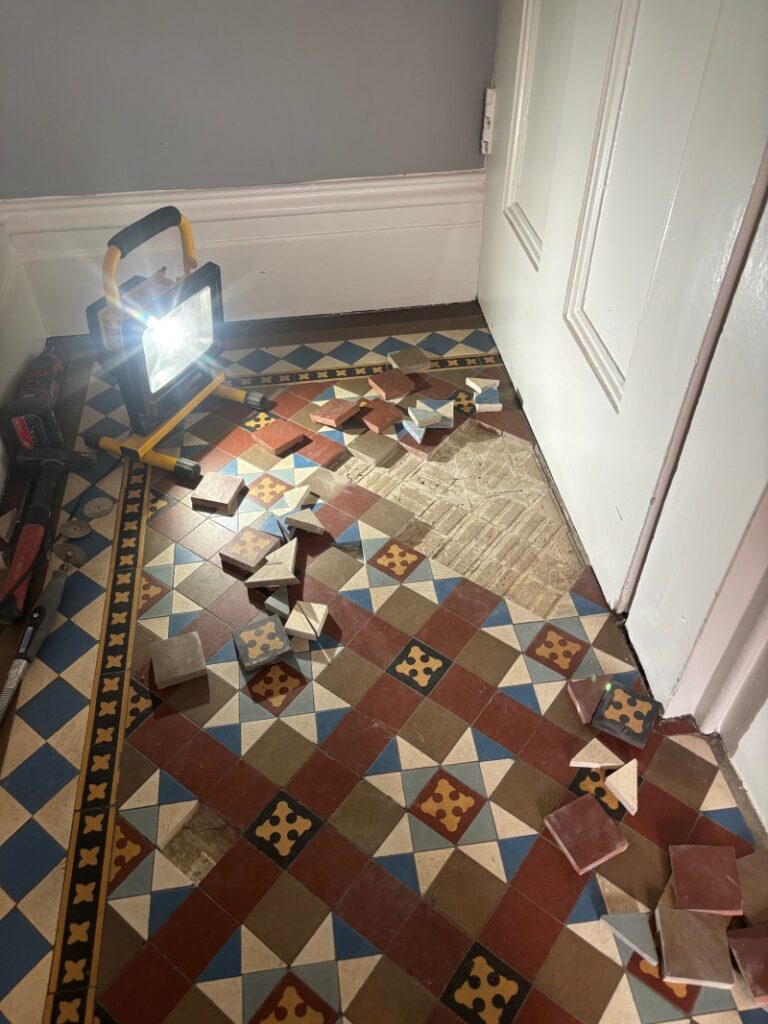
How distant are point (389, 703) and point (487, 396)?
1182 millimetres

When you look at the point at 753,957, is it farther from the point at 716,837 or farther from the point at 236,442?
the point at 236,442

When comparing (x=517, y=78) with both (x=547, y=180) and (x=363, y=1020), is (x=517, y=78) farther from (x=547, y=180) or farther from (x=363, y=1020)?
(x=363, y=1020)

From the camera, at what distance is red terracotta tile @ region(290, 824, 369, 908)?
4.88 feet

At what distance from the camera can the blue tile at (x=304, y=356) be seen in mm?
2787

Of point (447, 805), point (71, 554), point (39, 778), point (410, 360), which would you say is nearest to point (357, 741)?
point (447, 805)

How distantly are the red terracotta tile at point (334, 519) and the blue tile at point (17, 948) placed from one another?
1.11 metres

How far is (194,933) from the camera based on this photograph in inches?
56.4

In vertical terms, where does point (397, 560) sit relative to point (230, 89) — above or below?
below

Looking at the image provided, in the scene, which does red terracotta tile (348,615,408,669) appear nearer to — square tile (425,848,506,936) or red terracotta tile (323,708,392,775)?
red terracotta tile (323,708,392,775)

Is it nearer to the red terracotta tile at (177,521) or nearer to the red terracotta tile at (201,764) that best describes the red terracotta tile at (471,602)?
the red terracotta tile at (201,764)

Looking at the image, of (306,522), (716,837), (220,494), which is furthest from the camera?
(220,494)

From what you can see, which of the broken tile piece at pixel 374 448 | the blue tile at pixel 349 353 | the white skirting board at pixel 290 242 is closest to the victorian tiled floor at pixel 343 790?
the broken tile piece at pixel 374 448

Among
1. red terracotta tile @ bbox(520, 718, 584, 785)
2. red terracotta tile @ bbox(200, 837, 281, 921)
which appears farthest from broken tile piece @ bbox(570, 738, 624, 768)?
red terracotta tile @ bbox(200, 837, 281, 921)

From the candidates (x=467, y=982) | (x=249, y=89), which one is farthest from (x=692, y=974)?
(x=249, y=89)
